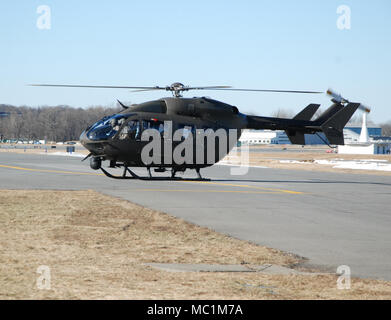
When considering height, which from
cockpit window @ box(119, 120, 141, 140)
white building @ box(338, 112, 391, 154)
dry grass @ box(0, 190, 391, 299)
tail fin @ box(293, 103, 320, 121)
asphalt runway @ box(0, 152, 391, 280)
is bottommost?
white building @ box(338, 112, 391, 154)

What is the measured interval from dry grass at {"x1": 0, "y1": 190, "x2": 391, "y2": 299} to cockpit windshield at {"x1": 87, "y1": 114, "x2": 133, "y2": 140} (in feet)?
19.9

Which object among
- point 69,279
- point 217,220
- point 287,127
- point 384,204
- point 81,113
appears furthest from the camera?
point 81,113

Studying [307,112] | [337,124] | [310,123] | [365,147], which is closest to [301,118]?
[307,112]

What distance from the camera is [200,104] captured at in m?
23.9

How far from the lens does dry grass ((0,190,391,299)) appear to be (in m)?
7.82

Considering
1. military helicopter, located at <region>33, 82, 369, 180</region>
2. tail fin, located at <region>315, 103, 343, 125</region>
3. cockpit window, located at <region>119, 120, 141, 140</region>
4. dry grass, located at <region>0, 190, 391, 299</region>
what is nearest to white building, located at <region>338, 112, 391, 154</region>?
tail fin, located at <region>315, 103, 343, 125</region>

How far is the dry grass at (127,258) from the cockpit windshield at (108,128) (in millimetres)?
6058

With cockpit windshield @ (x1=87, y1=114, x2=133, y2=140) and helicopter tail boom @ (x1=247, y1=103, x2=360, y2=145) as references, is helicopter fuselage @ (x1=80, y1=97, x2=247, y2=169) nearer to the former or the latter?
cockpit windshield @ (x1=87, y1=114, x2=133, y2=140)

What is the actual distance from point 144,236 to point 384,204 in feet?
40.4

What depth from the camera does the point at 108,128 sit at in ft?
75.7

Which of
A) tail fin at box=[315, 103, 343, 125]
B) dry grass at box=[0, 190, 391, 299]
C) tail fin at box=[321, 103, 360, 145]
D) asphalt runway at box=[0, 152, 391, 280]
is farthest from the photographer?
tail fin at box=[315, 103, 343, 125]
